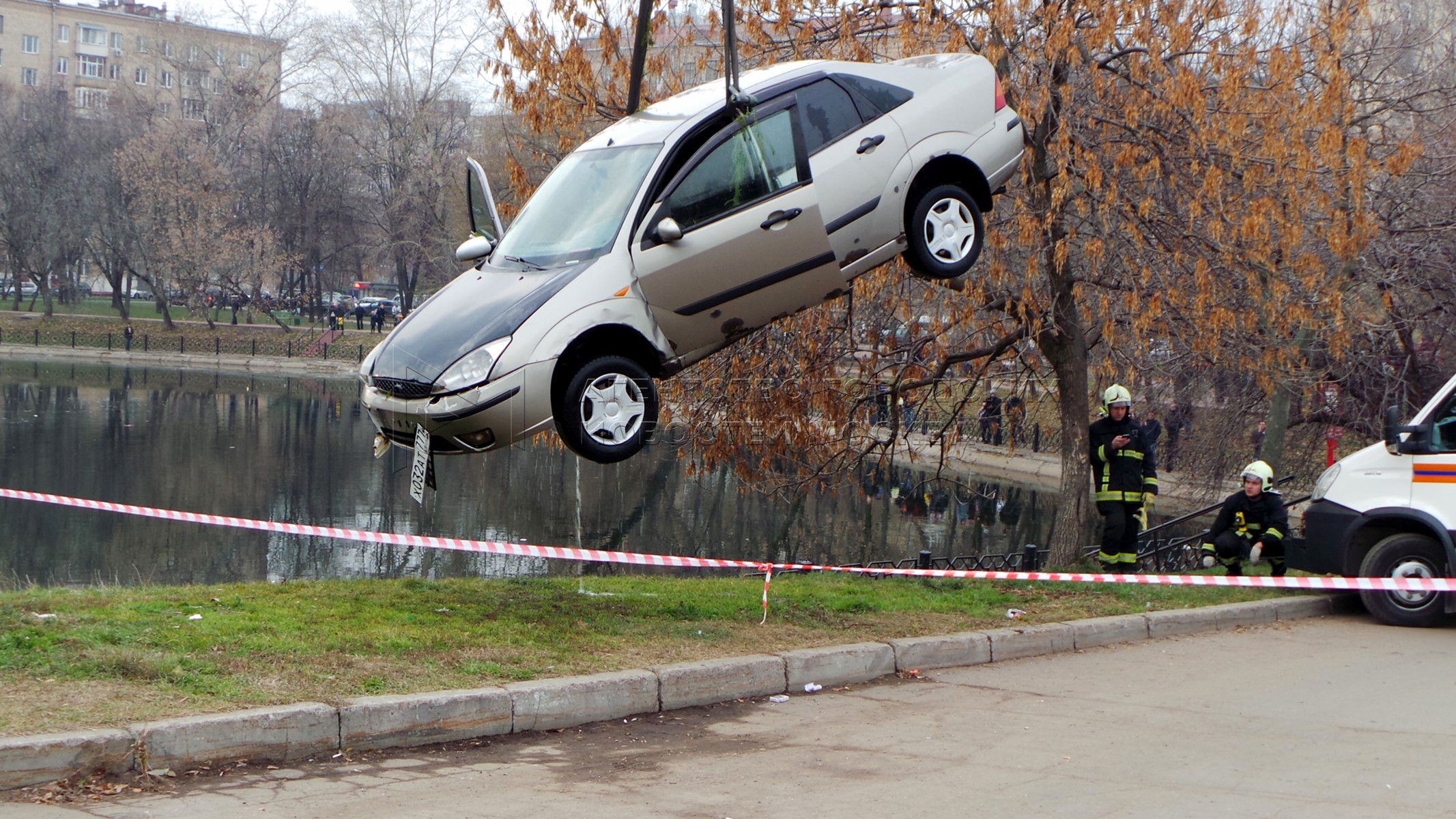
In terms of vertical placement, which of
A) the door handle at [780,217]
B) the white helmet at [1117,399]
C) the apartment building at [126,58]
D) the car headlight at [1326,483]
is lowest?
the car headlight at [1326,483]

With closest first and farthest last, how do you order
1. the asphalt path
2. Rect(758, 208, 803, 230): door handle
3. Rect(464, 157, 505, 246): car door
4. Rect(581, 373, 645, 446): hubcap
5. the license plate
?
1. the asphalt path
2. the license plate
3. Rect(581, 373, 645, 446): hubcap
4. Rect(758, 208, 803, 230): door handle
5. Rect(464, 157, 505, 246): car door

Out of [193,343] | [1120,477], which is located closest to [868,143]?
Answer: [1120,477]

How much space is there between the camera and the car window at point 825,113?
8484mm

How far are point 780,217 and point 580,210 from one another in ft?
4.06

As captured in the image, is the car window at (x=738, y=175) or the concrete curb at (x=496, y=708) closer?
the concrete curb at (x=496, y=708)

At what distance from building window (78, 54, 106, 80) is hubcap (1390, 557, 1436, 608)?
115 metres

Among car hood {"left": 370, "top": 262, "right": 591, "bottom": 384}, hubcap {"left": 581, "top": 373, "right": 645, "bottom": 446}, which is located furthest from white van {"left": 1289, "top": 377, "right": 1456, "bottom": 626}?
car hood {"left": 370, "top": 262, "right": 591, "bottom": 384}

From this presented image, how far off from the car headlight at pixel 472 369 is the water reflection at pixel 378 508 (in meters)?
6.16

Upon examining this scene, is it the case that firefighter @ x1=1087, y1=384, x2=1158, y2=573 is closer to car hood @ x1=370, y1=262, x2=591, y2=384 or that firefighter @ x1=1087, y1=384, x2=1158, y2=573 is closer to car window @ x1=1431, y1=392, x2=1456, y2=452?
car window @ x1=1431, y1=392, x2=1456, y2=452

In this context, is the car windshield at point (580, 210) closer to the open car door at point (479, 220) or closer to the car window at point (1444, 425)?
the open car door at point (479, 220)

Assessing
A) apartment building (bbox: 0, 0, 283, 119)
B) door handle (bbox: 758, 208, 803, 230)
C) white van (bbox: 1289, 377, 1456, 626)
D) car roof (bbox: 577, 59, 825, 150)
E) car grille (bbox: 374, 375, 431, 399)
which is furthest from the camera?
apartment building (bbox: 0, 0, 283, 119)

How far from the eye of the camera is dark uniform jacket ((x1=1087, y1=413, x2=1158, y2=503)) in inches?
456

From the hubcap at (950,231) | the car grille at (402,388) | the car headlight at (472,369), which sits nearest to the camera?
the car headlight at (472,369)

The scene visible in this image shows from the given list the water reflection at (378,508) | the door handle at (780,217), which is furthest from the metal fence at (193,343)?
the door handle at (780,217)
